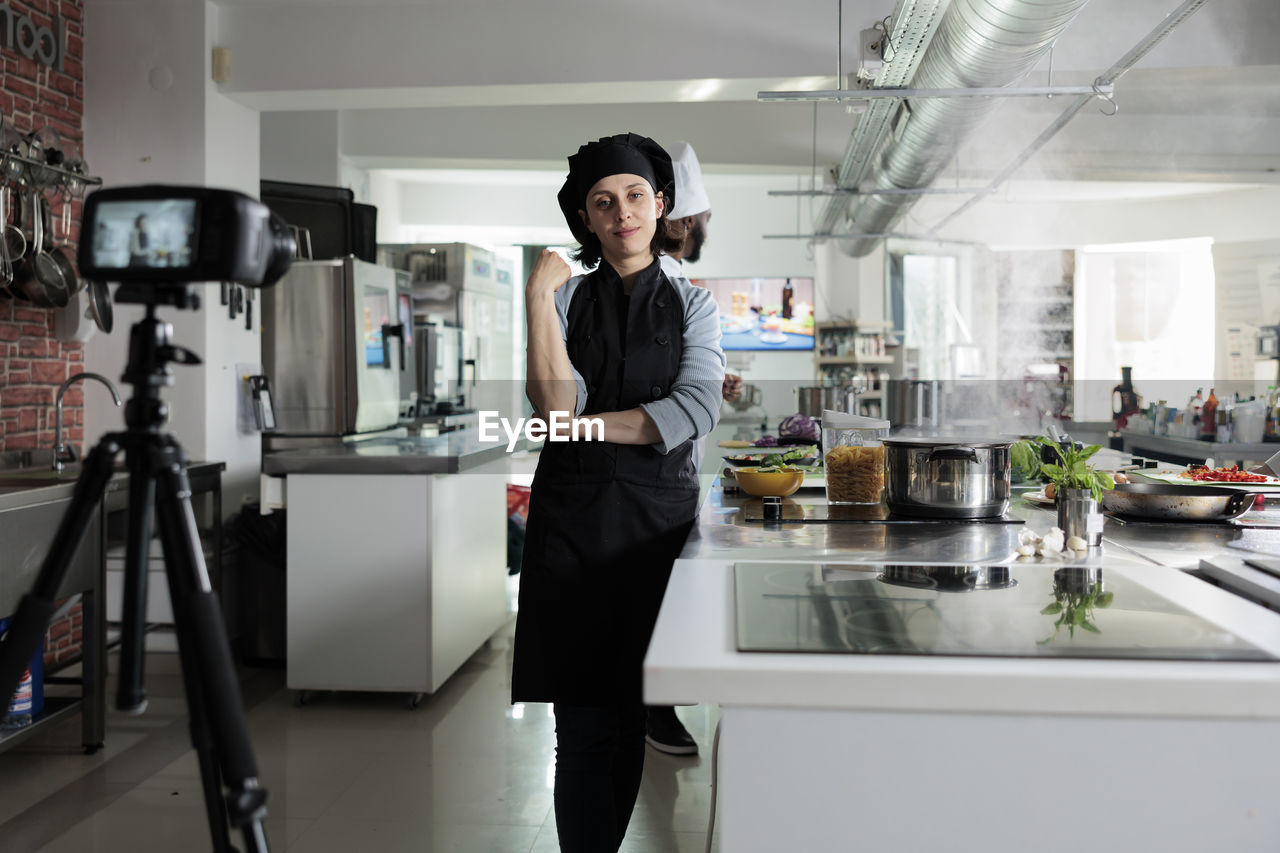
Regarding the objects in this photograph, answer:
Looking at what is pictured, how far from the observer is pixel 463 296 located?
804cm

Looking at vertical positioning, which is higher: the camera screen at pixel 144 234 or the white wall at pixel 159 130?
the white wall at pixel 159 130

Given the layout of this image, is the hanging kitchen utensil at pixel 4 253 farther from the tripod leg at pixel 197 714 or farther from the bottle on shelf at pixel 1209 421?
the bottle on shelf at pixel 1209 421

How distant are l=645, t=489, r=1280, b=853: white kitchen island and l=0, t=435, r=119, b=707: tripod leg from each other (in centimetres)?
53

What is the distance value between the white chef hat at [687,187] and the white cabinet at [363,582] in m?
1.29

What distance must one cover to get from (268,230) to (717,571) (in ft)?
2.58

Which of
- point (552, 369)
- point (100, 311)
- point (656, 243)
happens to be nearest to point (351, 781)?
point (552, 369)

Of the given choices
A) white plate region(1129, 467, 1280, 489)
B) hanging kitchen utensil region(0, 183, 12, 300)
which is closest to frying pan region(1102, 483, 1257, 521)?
white plate region(1129, 467, 1280, 489)

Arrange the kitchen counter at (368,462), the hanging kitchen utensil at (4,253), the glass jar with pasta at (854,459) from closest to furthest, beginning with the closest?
the glass jar with pasta at (854,459), the hanging kitchen utensil at (4,253), the kitchen counter at (368,462)

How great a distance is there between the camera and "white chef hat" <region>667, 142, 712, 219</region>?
3020 millimetres

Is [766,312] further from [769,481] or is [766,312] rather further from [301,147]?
[769,481]

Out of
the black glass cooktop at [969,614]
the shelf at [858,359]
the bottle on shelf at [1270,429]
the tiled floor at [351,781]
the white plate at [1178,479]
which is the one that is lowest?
the tiled floor at [351,781]

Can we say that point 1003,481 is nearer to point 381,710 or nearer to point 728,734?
point 728,734

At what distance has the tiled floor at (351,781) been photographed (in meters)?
2.57

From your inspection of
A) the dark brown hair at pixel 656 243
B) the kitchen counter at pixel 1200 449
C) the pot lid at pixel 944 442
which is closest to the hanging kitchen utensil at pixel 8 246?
the dark brown hair at pixel 656 243
